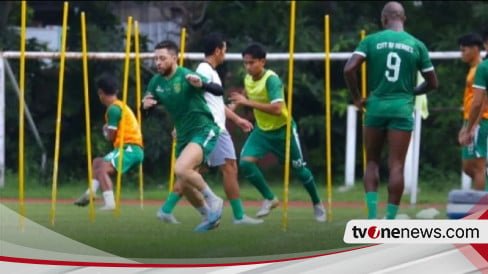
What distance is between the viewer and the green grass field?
26.8 ft

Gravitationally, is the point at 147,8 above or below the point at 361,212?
above

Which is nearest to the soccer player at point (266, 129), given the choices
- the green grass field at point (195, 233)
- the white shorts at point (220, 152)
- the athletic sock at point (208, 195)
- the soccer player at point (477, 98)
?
the green grass field at point (195, 233)

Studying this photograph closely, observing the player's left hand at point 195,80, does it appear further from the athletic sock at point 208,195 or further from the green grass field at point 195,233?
the green grass field at point 195,233

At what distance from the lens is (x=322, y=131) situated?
21.4 metres

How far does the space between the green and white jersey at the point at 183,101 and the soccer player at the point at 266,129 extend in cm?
128

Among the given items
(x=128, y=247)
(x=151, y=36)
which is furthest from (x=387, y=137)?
(x=151, y=36)

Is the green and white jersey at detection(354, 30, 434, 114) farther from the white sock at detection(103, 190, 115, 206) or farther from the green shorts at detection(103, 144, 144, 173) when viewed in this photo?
the white sock at detection(103, 190, 115, 206)

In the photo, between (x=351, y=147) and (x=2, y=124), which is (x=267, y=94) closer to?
(x=2, y=124)

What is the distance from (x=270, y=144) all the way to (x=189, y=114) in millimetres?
1986

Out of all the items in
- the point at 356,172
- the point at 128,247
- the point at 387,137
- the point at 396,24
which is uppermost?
the point at 396,24

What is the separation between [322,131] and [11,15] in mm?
6134

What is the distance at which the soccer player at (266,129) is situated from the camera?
11492mm

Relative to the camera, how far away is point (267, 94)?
456 inches

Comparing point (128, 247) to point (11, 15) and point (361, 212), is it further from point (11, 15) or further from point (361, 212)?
point (11, 15)
